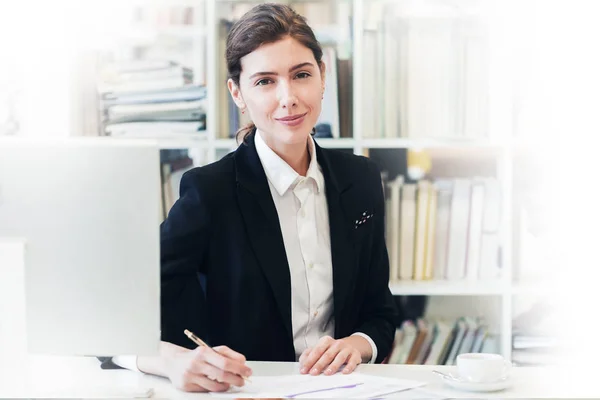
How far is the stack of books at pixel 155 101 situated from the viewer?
247cm

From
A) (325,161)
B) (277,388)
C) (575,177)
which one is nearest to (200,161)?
(325,161)

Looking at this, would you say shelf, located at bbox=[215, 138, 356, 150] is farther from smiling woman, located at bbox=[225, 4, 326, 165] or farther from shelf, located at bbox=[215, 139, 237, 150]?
smiling woman, located at bbox=[225, 4, 326, 165]

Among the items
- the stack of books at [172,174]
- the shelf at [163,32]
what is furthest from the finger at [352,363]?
the shelf at [163,32]

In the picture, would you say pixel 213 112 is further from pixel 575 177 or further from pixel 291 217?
pixel 575 177

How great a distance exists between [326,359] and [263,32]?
28.9 inches

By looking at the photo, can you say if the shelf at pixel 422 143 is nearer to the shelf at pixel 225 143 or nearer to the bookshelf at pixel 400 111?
the bookshelf at pixel 400 111

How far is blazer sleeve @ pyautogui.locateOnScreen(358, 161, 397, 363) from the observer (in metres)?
1.70

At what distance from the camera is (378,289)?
178 cm

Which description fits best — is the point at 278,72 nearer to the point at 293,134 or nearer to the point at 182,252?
the point at 293,134

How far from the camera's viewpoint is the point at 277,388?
47.1 inches

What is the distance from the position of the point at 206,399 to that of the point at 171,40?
1.74m

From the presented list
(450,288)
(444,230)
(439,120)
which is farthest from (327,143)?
(450,288)

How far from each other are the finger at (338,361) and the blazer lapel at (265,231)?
0.26 m

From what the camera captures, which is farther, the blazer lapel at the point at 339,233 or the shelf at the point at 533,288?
the shelf at the point at 533,288
